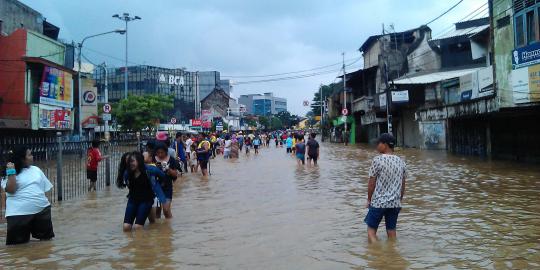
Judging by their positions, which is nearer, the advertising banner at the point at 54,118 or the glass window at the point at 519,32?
the glass window at the point at 519,32

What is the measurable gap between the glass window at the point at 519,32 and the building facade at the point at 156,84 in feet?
228

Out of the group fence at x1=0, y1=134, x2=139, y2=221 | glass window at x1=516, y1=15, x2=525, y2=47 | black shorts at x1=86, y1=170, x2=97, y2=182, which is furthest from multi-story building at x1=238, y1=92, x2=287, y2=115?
black shorts at x1=86, y1=170, x2=97, y2=182

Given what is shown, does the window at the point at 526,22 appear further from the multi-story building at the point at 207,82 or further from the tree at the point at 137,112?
the multi-story building at the point at 207,82

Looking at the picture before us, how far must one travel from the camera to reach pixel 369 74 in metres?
49.6

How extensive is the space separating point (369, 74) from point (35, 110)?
31.3 m

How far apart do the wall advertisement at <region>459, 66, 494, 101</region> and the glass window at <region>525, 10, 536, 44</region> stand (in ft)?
13.9

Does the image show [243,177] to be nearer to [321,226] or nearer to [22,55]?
[321,226]

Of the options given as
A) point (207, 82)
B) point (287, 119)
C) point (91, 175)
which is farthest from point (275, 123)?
point (91, 175)

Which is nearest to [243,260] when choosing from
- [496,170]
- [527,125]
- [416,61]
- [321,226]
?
[321,226]

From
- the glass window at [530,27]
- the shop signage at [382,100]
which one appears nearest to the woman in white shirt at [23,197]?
the glass window at [530,27]

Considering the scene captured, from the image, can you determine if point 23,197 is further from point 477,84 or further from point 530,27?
point 477,84

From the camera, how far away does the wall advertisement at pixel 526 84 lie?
1678 cm

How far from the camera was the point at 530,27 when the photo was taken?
57.4 ft

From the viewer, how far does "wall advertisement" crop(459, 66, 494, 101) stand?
72.9 ft
